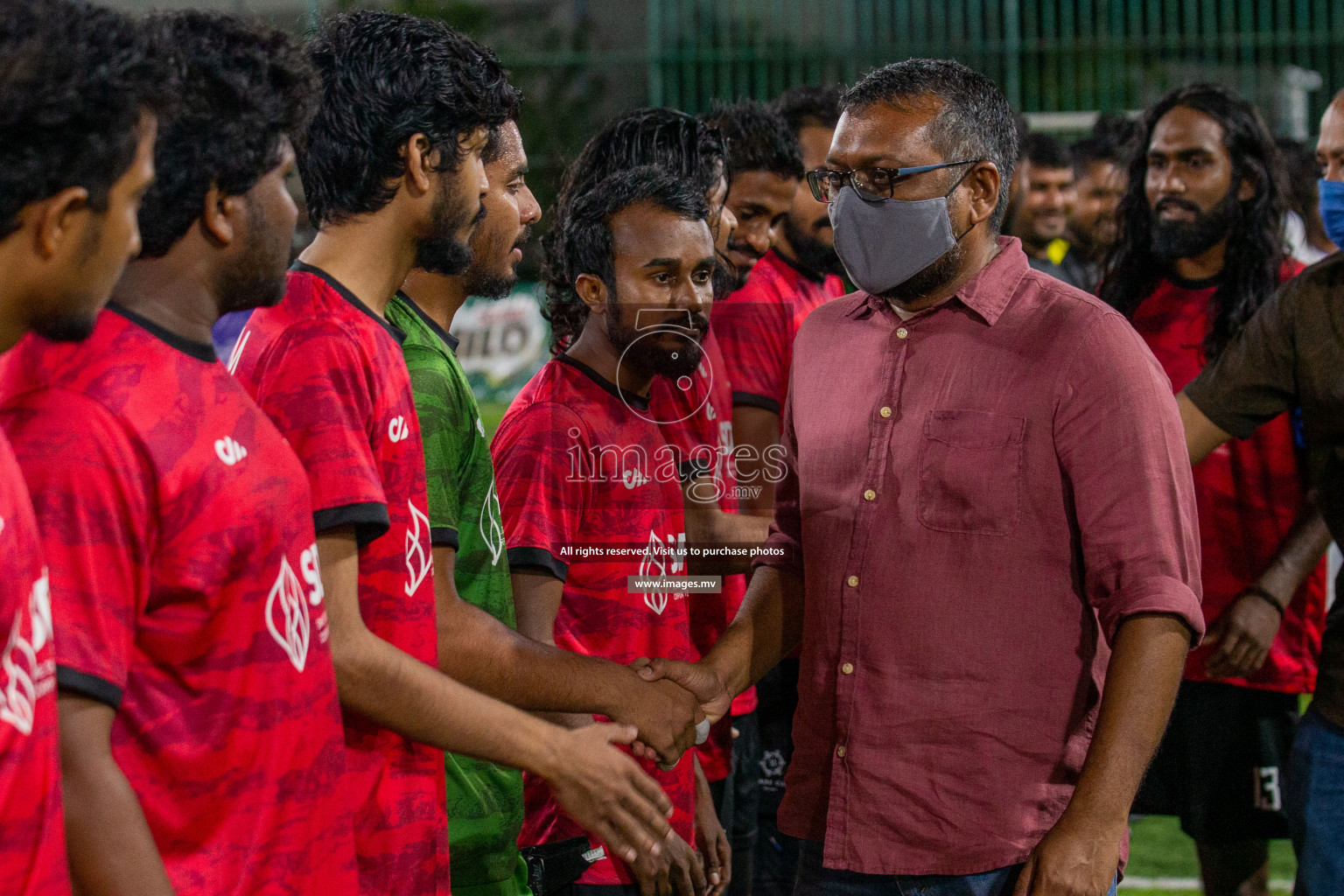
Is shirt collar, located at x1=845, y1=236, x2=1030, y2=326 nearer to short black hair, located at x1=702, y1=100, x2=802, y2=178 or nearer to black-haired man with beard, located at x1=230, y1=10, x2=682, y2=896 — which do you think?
black-haired man with beard, located at x1=230, y1=10, x2=682, y2=896

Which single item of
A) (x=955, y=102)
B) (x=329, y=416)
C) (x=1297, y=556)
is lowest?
(x=1297, y=556)

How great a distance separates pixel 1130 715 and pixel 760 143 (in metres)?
3.10

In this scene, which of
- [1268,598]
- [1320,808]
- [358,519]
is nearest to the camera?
[358,519]

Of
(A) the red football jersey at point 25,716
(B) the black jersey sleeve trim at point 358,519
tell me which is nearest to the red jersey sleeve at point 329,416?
(B) the black jersey sleeve trim at point 358,519

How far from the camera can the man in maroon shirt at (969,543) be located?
2.27 meters

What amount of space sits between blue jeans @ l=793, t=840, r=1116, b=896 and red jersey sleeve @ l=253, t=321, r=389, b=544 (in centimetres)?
113

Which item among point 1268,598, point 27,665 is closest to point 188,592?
point 27,665

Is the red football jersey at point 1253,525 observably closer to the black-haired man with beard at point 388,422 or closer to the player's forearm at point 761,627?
the player's forearm at point 761,627

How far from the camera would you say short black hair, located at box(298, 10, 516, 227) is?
2336 mm

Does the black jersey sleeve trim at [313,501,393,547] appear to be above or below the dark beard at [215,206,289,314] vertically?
below

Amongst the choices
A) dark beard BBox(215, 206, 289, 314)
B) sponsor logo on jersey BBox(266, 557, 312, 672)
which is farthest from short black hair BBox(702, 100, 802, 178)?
sponsor logo on jersey BBox(266, 557, 312, 672)

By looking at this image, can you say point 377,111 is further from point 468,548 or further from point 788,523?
point 788,523

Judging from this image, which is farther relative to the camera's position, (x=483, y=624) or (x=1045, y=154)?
(x=1045, y=154)

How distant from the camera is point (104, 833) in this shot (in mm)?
1561
